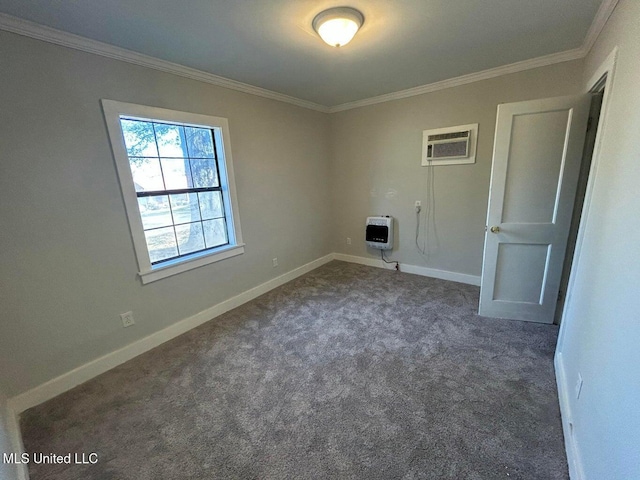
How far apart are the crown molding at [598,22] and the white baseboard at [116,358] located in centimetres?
372

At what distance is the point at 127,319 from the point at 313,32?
8.93ft

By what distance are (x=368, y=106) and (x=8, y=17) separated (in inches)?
134

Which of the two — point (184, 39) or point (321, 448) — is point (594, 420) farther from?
point (184, 39)

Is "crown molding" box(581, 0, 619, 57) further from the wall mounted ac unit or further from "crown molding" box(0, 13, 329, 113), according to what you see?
"crown molding" box(0, 13, 329, 113)

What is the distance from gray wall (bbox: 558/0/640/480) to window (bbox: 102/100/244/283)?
292cm

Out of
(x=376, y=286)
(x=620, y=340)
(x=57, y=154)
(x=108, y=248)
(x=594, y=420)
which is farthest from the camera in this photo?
(x=376, y=286)

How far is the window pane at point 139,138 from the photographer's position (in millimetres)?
2227

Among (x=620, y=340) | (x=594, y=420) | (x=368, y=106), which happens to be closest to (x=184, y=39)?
(x=368, y=106)

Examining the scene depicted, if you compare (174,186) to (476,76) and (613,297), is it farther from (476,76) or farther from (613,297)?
(476,76)

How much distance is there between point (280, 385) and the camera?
6.23ft

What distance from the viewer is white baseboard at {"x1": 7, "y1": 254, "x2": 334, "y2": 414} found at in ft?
5.92

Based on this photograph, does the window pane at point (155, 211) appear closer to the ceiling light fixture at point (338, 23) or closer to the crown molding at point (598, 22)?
the ceiling light fixture at point (338, 23)

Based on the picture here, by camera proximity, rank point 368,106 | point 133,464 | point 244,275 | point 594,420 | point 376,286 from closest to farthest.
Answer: point 594,420
point 133,464
point 244,275
point 376,286
point 368,106

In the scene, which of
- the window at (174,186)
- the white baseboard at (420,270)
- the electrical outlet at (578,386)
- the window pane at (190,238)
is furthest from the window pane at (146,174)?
the electrical outlet at (578,386)
